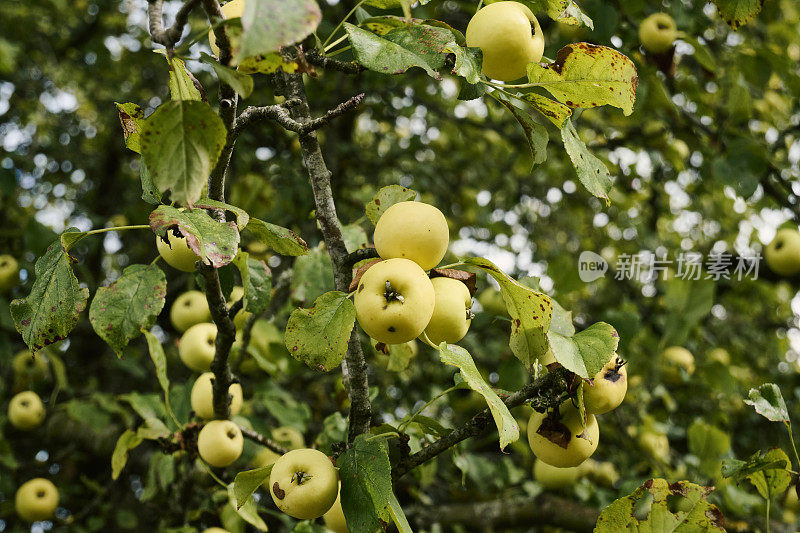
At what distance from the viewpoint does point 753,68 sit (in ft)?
8.30

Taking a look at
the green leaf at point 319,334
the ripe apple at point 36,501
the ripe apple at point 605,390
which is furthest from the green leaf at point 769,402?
the ripe apple at point 36,501

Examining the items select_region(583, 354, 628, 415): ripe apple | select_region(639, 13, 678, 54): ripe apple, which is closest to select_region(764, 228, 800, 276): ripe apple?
select_region(639, 13, 678, 54): ripe apple

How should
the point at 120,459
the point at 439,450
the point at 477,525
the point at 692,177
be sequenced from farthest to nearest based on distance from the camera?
1. the point at 692,177
2. the point at 477,525
3. the point at 120,459
4. the point at 439,450

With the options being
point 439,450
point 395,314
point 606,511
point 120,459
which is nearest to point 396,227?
point 395,314

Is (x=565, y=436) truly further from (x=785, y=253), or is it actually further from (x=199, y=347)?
(x=785, y=253)

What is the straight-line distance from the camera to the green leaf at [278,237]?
3.43 feet

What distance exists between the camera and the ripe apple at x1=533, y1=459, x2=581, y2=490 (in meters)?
2.32

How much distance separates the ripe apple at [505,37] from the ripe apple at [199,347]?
3.79 ft

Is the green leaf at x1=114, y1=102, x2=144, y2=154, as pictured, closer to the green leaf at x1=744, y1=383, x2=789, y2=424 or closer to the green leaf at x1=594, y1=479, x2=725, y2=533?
the green leaf at x1=594, y1=479, x2=725, y2=533

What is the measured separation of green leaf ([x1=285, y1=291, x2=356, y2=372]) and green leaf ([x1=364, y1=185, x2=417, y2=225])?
0.84 feet

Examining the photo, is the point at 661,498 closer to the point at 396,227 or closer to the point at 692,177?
the point at 396,227

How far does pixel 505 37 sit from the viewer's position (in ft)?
3.52

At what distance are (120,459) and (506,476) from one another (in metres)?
1.60

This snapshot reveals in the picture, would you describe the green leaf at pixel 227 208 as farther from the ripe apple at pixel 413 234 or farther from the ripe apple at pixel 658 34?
the ripe apple at pixel 658 34
